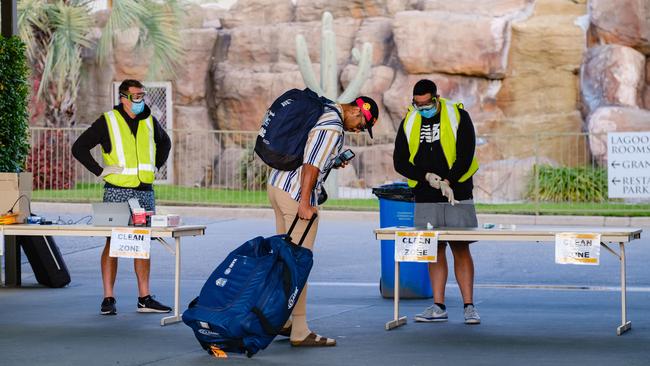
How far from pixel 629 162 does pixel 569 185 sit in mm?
4671

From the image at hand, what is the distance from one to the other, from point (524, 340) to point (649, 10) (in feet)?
70.0

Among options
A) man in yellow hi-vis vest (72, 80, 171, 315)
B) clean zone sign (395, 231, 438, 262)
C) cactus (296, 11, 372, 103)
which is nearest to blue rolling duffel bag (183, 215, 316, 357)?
clean zone sign (395, 231, 438, 262)

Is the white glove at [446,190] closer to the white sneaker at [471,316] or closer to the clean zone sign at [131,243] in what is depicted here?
the white sneaker at [471,316]

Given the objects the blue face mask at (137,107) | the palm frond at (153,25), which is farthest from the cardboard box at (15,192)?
the palm frond at (153,25)

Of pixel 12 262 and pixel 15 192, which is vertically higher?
pixel 15 192

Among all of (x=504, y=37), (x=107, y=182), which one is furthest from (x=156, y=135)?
(x=504, y=37)

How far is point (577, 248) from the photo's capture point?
9.74 metres

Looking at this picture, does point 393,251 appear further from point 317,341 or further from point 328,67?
point 328,67

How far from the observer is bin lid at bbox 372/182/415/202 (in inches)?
477

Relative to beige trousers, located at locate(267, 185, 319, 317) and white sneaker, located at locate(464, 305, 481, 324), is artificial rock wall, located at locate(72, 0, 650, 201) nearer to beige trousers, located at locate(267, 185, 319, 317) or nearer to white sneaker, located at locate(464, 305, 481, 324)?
white sneaker, located at locate(464, 305, 481, 324)

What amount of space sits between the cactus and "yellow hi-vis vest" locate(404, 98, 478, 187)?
1630 centimetres

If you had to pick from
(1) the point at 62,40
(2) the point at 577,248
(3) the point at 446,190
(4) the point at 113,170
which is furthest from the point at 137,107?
(1) the point at 62,40

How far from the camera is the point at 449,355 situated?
8.99 m

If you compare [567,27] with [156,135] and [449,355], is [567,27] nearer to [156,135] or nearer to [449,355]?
[156,135]
